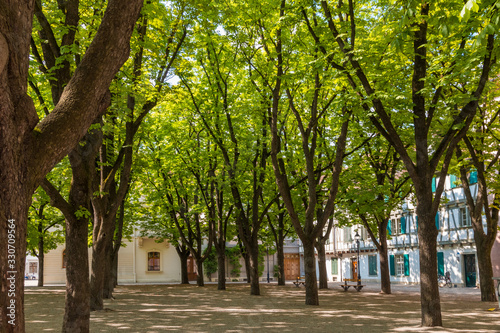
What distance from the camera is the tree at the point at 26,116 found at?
4.15 m

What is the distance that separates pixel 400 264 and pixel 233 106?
2806 centimetres

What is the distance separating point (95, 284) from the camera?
53.9 ft

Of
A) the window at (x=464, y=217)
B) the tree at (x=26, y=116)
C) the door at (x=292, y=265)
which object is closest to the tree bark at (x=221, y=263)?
the window at (x=464, y=217)

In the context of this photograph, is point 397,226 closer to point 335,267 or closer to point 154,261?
point 335,267

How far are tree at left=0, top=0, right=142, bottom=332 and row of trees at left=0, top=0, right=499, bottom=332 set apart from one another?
0.01 m

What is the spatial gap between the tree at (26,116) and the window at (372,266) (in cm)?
4578

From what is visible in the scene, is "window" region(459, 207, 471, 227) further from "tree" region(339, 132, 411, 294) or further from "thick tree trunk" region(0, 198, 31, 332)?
"thick tree trunk" region(0, 198, 31, 332)

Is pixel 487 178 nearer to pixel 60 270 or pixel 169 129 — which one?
pixel 169 129

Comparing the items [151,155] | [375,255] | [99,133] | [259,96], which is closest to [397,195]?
[259,96]

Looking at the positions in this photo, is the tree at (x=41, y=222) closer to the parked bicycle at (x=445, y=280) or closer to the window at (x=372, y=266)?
the parked bicycle at (x=445, y=280)

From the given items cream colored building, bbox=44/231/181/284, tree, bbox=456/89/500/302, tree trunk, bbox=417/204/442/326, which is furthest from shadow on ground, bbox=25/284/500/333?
cream colored building, bbox=44/231/181/284

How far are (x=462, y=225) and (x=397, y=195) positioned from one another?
15989 mm

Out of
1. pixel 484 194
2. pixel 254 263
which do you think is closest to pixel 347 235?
pixel 254 263

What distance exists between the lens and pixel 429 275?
11.7 meters
